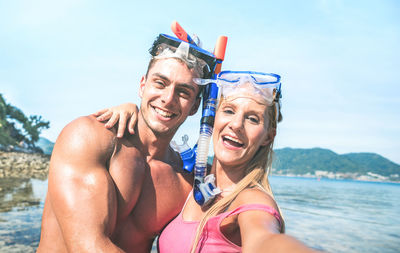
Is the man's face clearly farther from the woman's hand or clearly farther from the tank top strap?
the tank top strap

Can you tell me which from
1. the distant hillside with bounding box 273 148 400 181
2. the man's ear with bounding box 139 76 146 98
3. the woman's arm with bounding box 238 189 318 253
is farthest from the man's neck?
the distant hillside with bounding box 273 148 400 181

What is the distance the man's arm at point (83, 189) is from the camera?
2.26 metres

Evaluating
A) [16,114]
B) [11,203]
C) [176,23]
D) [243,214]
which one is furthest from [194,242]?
[16,114]

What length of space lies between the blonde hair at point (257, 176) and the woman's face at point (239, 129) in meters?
0.11

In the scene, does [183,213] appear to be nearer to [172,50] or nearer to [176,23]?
[172,50]

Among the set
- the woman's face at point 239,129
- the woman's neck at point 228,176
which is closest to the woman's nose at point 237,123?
the woman's face at point 239,129

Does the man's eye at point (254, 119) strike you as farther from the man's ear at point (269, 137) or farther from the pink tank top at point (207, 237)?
the pink tank top at point (207, 237)

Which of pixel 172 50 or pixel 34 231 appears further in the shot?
pixel 34 231

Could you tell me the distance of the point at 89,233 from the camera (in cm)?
224

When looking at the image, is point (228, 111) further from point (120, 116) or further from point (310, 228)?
point (310, 228)

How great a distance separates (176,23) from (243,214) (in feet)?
6.91

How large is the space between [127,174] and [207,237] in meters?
0.87

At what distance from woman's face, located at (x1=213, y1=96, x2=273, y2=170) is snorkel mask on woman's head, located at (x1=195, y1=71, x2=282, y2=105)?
0.19 feet

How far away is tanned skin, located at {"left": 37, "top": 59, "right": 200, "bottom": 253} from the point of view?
7.63 feet
